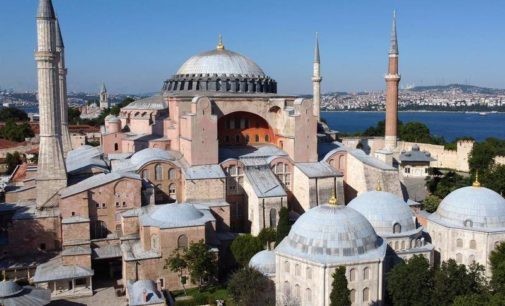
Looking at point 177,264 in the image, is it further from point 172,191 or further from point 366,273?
point 366,273

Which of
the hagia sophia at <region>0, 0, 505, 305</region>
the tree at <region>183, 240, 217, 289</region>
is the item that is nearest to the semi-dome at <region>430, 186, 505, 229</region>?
the hagia sophia at <region>0, 0, 505, 305</region>

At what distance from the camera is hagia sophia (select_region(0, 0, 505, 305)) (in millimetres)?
14422

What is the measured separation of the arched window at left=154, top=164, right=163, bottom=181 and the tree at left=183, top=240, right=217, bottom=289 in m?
4.83

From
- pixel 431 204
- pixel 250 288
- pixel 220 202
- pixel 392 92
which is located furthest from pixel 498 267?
pixel 392 92

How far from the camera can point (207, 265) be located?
16.5 m

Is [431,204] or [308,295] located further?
[431,204]

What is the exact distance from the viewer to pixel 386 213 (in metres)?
16.5

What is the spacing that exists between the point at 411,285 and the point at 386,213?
11.0 ft

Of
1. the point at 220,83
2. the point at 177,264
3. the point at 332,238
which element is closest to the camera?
the point at 332,238

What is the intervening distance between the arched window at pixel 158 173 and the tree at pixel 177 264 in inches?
188

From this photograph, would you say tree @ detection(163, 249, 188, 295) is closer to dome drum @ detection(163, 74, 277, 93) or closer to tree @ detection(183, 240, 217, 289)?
tree @ detection(183, 240, 217, 289)

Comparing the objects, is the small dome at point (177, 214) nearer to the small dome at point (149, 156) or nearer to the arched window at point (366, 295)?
the small dome at point (149, 156)

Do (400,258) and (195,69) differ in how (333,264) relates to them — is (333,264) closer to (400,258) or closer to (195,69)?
(400,258)

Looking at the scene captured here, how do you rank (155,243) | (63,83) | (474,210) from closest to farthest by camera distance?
(474,210)
(155,243)
(63,83)
